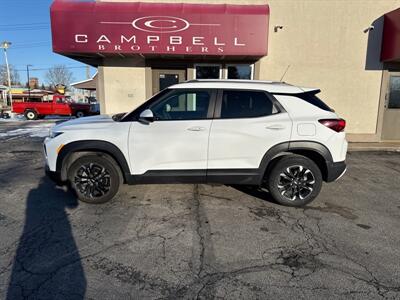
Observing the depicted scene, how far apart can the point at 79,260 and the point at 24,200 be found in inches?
95.2

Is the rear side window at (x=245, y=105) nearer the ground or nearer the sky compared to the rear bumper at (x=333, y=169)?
nearer the sky

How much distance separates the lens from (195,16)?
26.2 ft

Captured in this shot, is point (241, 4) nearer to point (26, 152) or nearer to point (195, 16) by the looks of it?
point (195, 16)

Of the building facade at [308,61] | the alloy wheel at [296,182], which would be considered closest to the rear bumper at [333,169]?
the alloy wheel at [296,182]

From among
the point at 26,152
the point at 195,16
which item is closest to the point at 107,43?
the point at 195,16

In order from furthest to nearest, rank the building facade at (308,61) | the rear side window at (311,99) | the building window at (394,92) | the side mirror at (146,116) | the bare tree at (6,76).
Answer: the bare tree at (6,76), the building window at (394,92), the building facade at (308,61), the rear side window at (311,99), the side mirror at (146,116)

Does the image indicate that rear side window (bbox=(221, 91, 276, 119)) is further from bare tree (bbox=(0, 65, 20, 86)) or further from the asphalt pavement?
bare tree (bbox=(0, 65, 20, 86))

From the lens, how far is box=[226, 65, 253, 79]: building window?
9734 millimetres

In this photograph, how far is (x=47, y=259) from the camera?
10.0 feet

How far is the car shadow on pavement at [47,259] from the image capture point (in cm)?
257

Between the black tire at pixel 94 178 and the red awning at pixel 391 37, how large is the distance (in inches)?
361

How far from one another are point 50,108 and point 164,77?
1707 cm

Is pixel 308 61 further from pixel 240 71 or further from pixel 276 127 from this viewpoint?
pixel 276 127

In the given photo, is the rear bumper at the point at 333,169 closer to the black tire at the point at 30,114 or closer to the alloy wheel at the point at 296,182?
the alloy wheel at the point at 296,182
